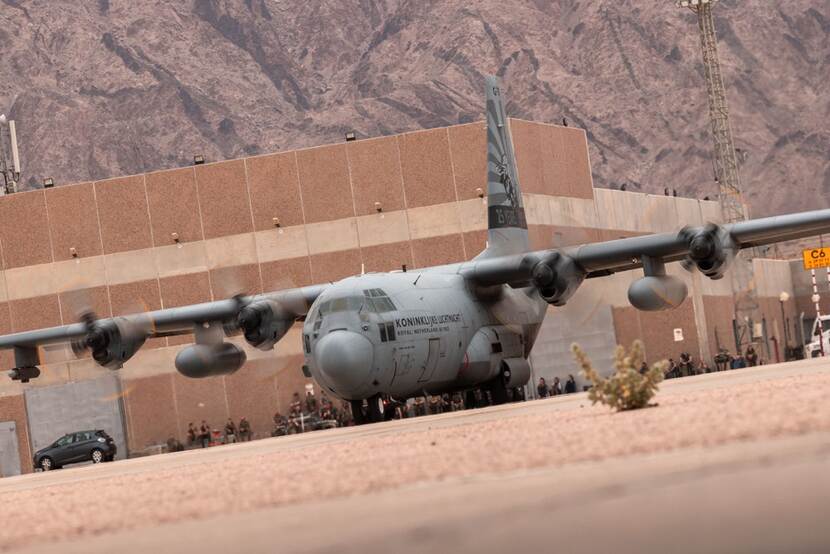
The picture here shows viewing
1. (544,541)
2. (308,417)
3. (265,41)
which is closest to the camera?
(544,541)

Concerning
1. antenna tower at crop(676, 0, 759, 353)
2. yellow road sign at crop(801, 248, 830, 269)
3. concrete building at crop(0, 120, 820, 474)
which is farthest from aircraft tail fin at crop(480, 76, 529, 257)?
antenna tower at crop(676, 0, 759, 353)

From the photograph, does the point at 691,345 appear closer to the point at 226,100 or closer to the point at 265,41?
the point at 226,100

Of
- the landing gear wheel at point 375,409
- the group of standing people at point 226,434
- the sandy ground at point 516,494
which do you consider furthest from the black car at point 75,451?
the sandy ground at point 516,494

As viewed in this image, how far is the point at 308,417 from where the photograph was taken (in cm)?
4412

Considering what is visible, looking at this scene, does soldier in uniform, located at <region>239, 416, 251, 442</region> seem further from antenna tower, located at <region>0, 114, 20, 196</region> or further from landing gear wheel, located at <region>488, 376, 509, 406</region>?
antenna tower, located at <region>0, 114, 20, 196</region>

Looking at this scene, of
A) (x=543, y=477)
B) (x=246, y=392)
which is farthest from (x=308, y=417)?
(x=543, y=477)

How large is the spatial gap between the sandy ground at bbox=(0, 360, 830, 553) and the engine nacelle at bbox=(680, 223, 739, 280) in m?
11.1

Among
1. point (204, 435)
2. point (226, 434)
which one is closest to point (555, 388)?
point (226, 434)

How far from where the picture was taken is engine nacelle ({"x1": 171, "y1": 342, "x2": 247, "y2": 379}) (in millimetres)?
31969

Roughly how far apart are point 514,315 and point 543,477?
76.9ft

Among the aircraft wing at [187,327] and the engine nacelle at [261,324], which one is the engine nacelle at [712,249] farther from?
the engine nacelle at [261,324]

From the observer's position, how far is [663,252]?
1179 inches

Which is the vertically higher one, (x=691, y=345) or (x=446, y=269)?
(x=446, y=269)

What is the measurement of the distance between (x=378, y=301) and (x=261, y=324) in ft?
16.7
